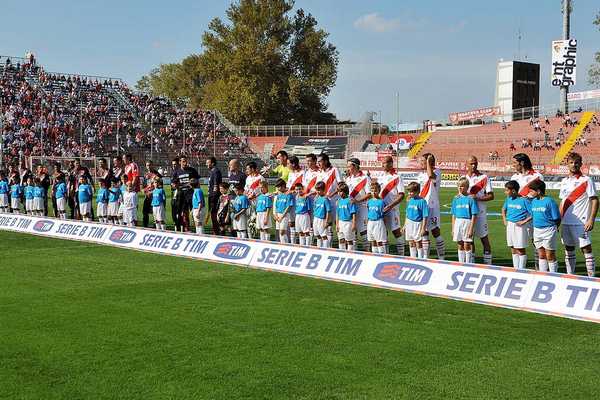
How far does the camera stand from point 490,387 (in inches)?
227

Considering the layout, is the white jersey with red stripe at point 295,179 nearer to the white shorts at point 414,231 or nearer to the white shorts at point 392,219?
the white shorts at point 392,219

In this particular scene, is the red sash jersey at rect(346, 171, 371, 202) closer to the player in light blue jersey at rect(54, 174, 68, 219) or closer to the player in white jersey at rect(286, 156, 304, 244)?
the player in white jersey at rect(286, 156, 304, 244)

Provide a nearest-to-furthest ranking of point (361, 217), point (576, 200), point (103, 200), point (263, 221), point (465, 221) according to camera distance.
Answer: point (576, 200) → point (465, 221) → point (361, 217) → point (263, 221) → point (103, 200)

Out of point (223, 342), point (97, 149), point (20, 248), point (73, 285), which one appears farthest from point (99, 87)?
point (223, 342)

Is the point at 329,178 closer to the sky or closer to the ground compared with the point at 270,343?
closer to the sky

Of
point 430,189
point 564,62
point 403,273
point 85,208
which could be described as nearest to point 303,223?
point 430,189

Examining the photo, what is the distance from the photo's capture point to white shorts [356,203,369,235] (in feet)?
45.0

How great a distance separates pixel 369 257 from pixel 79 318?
448 centimetres

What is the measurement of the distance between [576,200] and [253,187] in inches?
287

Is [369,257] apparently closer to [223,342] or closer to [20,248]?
[223,342]

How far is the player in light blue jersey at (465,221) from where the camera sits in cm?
1156

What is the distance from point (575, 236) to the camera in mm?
10688

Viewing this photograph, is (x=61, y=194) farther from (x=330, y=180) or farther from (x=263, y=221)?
(x=330, y=180)

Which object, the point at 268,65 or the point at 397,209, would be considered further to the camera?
the point at 268,65
